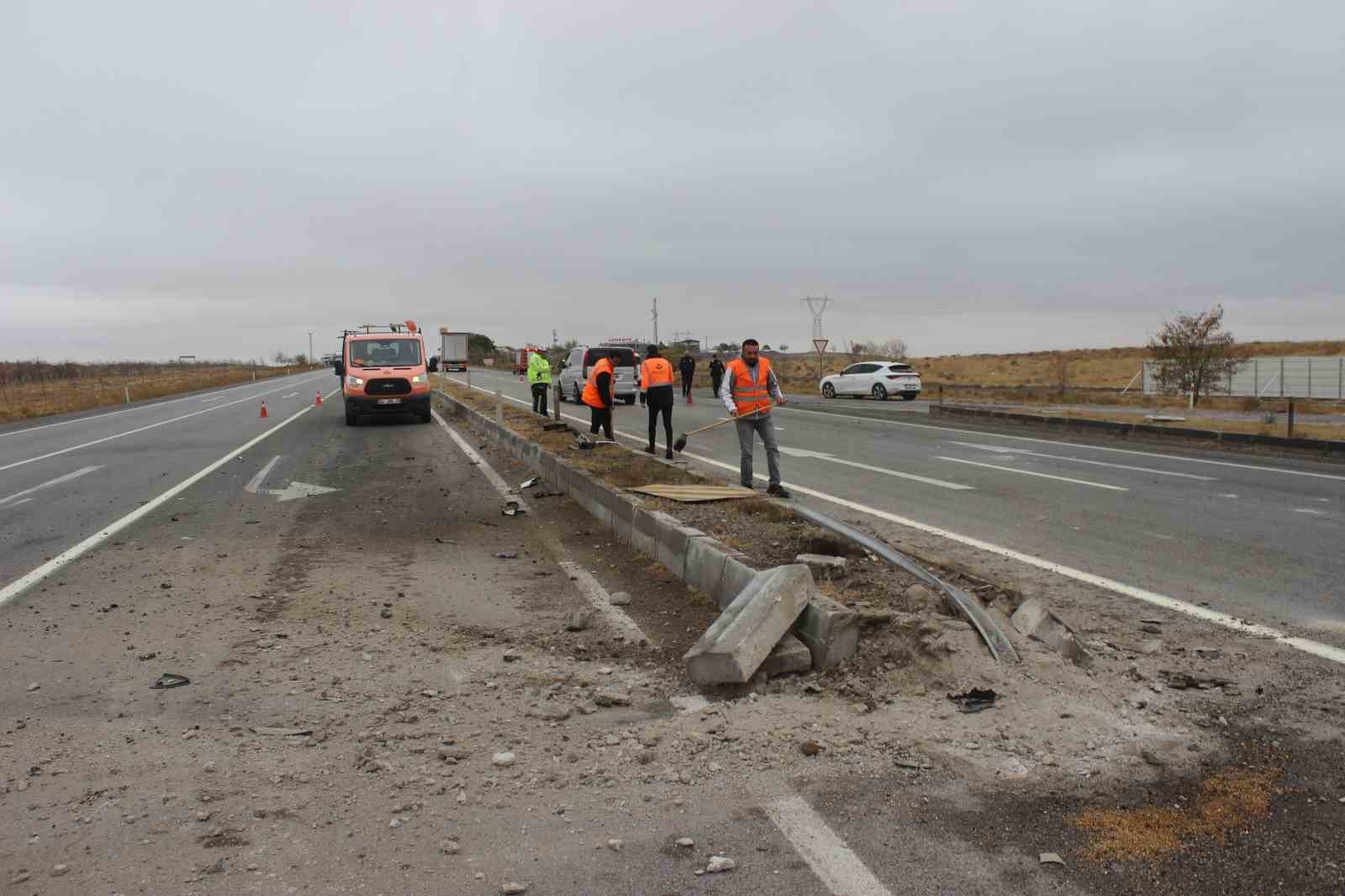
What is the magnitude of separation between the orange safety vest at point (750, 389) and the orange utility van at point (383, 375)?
45.0 feet

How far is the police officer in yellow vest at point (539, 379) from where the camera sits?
941 inches

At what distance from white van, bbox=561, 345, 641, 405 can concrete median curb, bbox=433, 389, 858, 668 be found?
640 inches

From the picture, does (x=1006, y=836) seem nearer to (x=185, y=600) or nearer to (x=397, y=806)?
(x=397, y=806)

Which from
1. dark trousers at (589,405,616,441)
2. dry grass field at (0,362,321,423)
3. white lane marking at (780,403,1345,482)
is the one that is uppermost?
dry grass field at (0,362,321,423)

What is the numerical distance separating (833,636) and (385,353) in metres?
21.0

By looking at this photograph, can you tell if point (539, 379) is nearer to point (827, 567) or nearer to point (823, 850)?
point (827, 567)

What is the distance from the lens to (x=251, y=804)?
3557 millimetres

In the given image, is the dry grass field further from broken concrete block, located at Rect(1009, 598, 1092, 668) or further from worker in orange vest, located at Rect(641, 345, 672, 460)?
broken concrete block, located at Rect(1009, 598, 1092, 668)

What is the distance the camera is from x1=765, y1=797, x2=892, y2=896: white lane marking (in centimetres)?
296

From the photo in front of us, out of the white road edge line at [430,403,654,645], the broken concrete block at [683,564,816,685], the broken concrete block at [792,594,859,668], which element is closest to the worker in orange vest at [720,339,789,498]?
the white road edge line at [430,403,654,645]

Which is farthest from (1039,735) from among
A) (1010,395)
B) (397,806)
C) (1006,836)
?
(1010,395)

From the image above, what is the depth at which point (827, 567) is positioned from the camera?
6.24 meters

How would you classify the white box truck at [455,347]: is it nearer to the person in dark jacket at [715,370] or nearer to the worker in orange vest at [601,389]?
the person in dark jacket at [715,370]

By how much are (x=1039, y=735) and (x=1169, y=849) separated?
928 mm
